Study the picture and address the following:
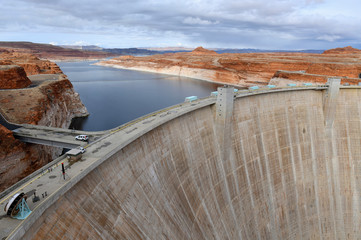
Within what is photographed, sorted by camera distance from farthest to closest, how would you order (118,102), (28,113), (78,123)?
(118,102) → (78,123) → (28,113)

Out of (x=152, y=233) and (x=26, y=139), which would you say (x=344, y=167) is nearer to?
(x=152, y=233)

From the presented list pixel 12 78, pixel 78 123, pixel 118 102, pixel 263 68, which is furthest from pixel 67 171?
pixel 263 68

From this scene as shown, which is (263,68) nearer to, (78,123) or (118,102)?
(118,102)

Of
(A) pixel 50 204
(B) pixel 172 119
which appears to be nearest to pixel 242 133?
(B) pixel 172 119

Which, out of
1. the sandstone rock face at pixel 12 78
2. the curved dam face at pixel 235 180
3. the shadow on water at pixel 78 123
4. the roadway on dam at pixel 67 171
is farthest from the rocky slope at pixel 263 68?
the sandstone rock face at pixel 12 78

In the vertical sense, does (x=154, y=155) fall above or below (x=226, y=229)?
above

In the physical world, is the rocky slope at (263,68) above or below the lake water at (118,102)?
above

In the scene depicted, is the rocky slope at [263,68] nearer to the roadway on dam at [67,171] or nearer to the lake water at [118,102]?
the lake water at [118,102]
